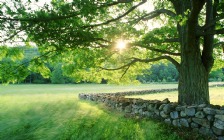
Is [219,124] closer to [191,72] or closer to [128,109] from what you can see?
[191,72]

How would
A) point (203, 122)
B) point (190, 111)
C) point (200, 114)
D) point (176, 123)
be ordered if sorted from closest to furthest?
point (203, 122) → point (200, 114) → point (190, 111) → point (176, 123)

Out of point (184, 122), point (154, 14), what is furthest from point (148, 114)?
point (154, 14)

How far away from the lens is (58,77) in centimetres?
8831

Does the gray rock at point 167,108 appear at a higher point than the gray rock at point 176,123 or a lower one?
higher

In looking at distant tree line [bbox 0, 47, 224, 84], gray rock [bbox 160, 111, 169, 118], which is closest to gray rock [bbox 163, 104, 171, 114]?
gray rock [bbox 160, 111, 169, 118]

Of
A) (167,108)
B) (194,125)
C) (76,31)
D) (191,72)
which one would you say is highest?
(76,31)

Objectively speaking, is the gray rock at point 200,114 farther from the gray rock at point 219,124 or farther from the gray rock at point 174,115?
the gray rock at point 174,115

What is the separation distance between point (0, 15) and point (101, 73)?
9505 millimetres

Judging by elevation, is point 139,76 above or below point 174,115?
above

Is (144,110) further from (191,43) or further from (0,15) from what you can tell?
(0,15)

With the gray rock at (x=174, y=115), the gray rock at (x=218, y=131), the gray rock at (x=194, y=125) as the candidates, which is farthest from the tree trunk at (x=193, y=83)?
the gray rock at (x=218, y=131)

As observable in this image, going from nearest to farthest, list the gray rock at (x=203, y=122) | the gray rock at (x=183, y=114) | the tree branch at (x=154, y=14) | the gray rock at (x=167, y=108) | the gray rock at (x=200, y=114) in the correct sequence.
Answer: the gray rock at (x=203, y=122), the gray rock at (x=200, y=114), the gray rock at (x=183, y=114), the gray rock at (x=167, y=108), the tree branch at (x=154, y=14)

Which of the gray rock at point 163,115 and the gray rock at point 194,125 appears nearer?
the gray rock at point 194,125

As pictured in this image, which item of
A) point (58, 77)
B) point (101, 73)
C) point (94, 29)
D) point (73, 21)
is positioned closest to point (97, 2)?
point (73, 21)
